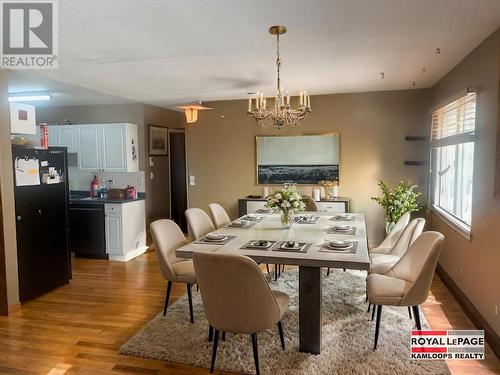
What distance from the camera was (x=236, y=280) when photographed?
221cm

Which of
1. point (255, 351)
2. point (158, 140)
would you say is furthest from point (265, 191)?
point (255, 351)

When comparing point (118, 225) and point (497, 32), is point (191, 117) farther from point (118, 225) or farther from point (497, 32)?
point (497, 32)

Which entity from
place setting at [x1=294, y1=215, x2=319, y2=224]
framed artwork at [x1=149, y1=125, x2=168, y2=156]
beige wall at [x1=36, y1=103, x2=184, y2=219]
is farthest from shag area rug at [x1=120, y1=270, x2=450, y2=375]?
framed artwork at [x1=149, y1=125, x2=168, y2=156]

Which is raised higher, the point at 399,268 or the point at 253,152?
the point at 253,152

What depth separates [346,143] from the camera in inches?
226

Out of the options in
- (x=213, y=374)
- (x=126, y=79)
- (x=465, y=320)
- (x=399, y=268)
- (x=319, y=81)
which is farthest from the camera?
(x=319, y=81)

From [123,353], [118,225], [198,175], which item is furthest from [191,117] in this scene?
[123,353]

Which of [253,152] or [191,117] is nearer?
[191,117]

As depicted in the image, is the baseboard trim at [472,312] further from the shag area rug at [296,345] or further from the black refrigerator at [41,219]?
the black refrigerator at [41,219]

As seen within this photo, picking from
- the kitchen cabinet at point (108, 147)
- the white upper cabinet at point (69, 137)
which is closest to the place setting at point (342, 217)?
the kitchen cabinet at point (108, 147)

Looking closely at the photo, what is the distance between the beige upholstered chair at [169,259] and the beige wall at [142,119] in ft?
9.95

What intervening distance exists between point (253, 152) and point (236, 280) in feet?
13.4

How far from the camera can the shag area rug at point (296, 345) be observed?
8.25ft

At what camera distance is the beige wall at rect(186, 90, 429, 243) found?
553 centimetres
